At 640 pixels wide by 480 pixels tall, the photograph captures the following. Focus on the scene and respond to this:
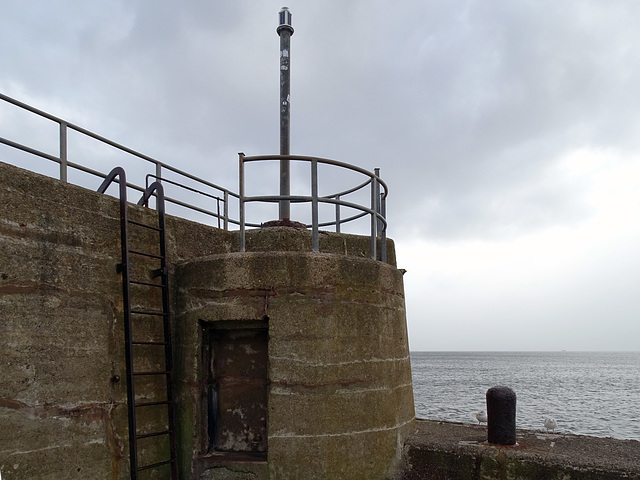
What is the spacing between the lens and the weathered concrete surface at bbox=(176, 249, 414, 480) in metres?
5.29

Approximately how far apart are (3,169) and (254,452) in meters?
3.57

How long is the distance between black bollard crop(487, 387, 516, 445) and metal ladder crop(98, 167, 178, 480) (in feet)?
11.3

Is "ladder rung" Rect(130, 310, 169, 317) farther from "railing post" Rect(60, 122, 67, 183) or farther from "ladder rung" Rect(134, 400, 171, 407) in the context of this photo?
"railing post" Rect(60, 122, 67, 183)

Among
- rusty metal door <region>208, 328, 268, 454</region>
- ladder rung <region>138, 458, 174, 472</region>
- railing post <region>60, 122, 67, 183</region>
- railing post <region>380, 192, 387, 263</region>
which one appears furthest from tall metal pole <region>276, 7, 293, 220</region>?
ladder rung <region>138, 458, 174, 472</region>

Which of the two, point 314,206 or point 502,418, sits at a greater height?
point 314,206

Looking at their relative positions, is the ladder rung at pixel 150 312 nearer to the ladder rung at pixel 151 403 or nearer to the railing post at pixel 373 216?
the ladder rung at pixel 151 403

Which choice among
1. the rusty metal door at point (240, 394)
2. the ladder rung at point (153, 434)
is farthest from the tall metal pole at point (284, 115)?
the ladder rung at point (153, 434)

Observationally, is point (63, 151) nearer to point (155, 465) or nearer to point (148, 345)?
point (148, 345)

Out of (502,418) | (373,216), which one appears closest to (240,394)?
(373,216)

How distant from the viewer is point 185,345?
5.69m

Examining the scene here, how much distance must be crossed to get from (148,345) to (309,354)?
1678 millimetres

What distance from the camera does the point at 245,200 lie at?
5.68 m

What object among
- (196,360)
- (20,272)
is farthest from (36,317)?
(196,360)

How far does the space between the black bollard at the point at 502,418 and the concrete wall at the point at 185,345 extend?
0.96 meters
